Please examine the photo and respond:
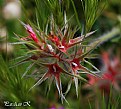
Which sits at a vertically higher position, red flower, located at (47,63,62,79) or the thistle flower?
the thistle flower

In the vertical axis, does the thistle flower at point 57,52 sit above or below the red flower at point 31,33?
below

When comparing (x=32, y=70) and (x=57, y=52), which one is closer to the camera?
(x=57, y=52)

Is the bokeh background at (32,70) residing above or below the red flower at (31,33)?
below

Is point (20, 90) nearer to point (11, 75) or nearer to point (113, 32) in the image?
point (11, 75)

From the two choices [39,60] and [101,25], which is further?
[101,25]

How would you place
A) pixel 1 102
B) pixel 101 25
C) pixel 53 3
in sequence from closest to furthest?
1. pixel 53 3
2. pixel 1 102
3. pixel 101 25

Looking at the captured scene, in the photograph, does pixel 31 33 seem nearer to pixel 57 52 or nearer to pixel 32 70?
pixel 57 52

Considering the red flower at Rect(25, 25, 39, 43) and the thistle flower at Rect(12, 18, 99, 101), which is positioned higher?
the red flower at Rect(25, 25, 39, 43)

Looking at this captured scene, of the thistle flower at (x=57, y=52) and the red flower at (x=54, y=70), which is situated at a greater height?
the thistle flower at (x=57, y=52)

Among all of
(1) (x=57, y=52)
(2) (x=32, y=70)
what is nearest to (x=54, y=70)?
(1) (x=57, y=52)

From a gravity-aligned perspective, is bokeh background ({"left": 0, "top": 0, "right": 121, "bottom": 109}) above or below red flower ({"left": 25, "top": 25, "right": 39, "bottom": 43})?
below

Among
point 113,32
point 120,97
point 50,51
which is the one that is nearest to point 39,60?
point 50,51
